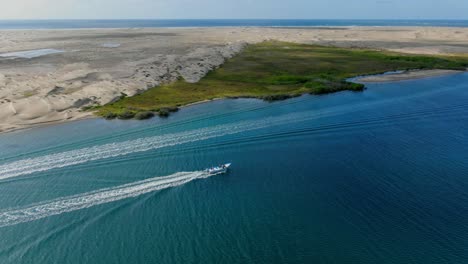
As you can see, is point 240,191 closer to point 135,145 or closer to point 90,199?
point 90,199

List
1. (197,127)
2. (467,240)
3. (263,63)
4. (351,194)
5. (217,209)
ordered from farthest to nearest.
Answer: (263,63) → (197,127) → (351,194) → (217,209) → (467,240)

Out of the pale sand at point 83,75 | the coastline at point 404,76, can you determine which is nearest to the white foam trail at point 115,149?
the pale sand at point 83,75

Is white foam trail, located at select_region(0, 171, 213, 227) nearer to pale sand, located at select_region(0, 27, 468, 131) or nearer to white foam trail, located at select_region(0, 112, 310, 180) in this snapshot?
white foam trail, located at select_region(0, 112, 310, 180)

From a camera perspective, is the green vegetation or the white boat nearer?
the white boat

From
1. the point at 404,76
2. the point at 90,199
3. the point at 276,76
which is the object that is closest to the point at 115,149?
the point at 90,199

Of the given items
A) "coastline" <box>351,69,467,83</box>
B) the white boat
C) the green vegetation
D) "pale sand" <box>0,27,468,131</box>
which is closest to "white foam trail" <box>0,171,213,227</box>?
the white boat

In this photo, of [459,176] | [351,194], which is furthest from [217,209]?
[459,176]

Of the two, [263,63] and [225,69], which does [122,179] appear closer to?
[225,69]
